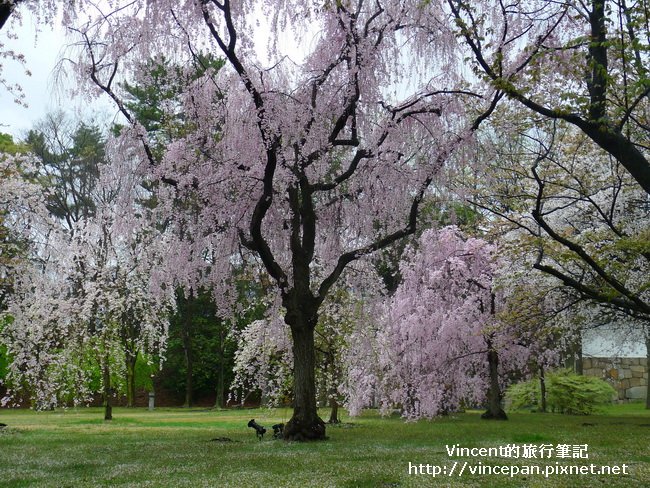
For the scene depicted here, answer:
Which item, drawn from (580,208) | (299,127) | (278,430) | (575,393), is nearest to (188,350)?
(575,393)

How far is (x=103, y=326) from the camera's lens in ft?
73.0

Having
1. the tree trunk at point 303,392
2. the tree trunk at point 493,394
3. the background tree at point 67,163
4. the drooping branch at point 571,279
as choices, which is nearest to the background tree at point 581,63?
the drooping branch at point 571,279

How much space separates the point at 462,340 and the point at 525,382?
915 centimetres

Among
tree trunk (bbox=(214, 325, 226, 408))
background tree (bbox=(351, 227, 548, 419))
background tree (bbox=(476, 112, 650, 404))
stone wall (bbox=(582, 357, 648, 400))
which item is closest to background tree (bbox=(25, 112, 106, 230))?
tree trunk (bbox=(214, 325, 226, 408))

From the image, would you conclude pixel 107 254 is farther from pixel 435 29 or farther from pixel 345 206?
pixel 435 29

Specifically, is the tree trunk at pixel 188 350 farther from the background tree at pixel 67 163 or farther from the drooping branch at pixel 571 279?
the drooping branch at pixel 571 279

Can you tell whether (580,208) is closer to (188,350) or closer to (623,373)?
(623,373)

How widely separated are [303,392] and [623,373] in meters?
25.6

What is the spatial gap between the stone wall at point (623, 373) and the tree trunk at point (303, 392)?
77.0ft

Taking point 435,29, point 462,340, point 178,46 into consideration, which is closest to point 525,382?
point 462,340

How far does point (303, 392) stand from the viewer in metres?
13.1

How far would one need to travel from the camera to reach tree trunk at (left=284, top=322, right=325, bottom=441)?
1302 centimetres

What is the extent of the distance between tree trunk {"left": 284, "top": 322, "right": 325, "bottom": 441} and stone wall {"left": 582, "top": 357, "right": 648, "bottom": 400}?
924 inches

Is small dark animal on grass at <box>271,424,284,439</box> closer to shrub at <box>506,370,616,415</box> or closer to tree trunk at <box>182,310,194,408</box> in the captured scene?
shrub at <box>506,370,616,415</box>
